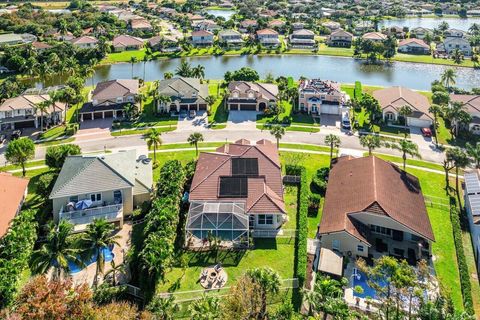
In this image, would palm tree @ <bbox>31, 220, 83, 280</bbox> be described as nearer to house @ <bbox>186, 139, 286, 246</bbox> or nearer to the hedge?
house @ <bbox>186, 139, 286, 246</bbox>

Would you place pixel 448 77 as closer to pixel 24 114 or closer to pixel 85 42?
pixel 24 114

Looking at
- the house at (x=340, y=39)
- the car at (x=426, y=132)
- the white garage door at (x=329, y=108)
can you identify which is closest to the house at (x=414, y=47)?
the house at (x=340, y=39)

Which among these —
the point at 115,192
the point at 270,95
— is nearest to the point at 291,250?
the point at 115,192

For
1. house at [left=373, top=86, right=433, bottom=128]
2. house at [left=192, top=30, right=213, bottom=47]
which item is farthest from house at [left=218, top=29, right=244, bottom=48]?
house at [left=373, top=86, right=433, bottom=128]

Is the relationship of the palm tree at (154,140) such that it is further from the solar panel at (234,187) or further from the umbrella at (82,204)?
the umbrella at (82,204)

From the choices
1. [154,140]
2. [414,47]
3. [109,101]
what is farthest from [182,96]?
[414,47]

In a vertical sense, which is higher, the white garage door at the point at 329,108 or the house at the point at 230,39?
the house at the point at 230,39
